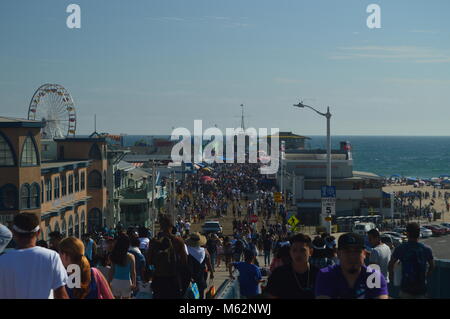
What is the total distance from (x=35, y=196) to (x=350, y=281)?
2726cm

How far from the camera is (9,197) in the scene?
30500mm

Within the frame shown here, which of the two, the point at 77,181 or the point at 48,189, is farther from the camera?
the point at 77,181

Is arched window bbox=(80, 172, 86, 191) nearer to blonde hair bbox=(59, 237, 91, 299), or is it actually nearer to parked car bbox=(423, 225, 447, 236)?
parked car bbox=(423, 225, 447, 236)

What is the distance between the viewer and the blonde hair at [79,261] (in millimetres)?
6969

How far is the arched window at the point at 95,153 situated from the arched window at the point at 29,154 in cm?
1124

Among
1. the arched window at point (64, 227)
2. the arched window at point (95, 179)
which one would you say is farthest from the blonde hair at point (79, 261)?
the arched window at point (95, 179)

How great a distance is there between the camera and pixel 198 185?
225ft

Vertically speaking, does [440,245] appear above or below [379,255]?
below

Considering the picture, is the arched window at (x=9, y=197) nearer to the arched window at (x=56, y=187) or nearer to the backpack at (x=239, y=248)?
the arched window at (x=56, y=187)

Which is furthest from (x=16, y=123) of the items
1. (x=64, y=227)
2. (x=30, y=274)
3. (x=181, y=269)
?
(x=30, y=274)

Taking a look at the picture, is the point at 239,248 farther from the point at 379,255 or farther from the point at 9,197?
the point at 9,197

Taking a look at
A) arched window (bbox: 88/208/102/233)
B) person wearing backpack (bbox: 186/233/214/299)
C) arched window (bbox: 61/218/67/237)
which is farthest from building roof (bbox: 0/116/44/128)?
person wearing backpack (bbox: 186/233/214/299)

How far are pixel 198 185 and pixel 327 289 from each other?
62404 millimetres
